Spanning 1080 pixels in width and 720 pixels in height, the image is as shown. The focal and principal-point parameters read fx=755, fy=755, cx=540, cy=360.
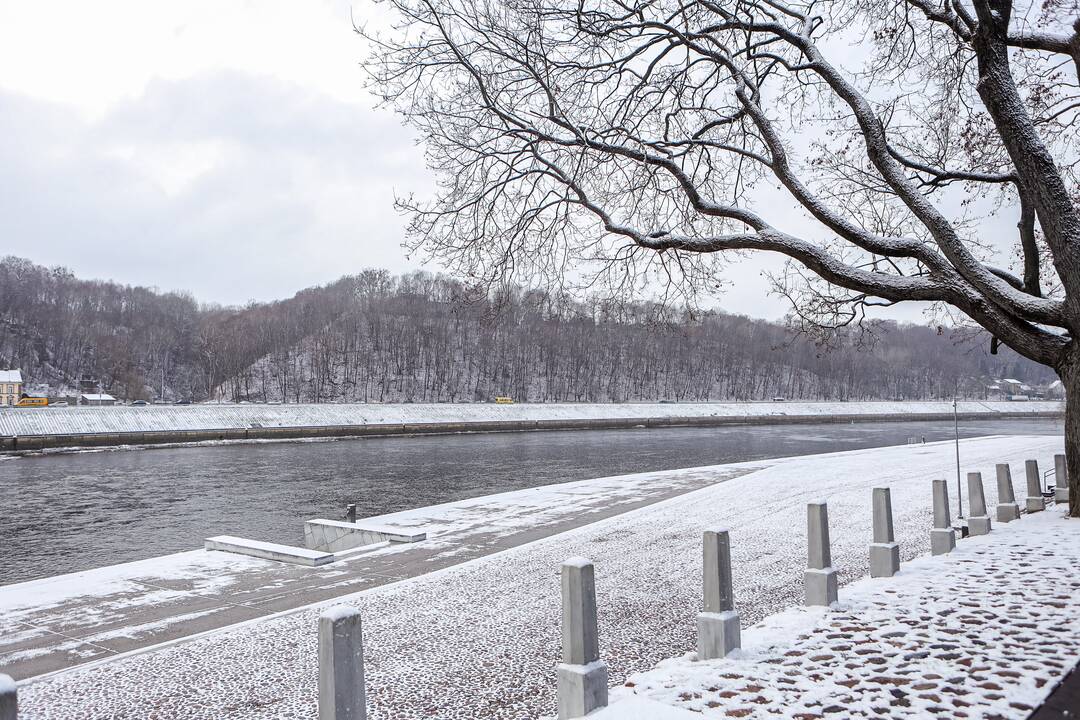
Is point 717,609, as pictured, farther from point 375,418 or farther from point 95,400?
point 95,400

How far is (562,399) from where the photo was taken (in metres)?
117

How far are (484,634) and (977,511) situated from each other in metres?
7.13

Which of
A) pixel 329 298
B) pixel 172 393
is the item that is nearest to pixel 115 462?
pixel 172 393

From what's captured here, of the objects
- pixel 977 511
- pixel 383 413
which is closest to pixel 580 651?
pixel 977 511

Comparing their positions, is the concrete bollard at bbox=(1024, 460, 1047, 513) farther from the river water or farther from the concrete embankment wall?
the concrete embankment wall

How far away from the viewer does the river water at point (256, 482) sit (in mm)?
18859

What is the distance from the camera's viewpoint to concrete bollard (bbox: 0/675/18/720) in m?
2.76

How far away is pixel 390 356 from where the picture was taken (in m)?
124

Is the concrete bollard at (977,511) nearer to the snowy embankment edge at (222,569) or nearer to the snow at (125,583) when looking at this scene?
the snowy embankment edge at (222,569)

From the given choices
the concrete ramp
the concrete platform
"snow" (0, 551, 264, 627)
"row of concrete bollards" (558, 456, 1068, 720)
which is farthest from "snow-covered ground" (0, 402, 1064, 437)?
"row of concrete bollards" (558, 456, 1068, 720)

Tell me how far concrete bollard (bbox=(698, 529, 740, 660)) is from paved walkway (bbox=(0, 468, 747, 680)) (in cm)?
526

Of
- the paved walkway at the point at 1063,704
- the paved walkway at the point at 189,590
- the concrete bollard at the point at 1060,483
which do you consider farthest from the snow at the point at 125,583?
the concrete bollard at the point at 1060,483

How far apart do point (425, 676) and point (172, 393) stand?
133m

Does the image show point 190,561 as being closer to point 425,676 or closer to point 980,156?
point 425,676
